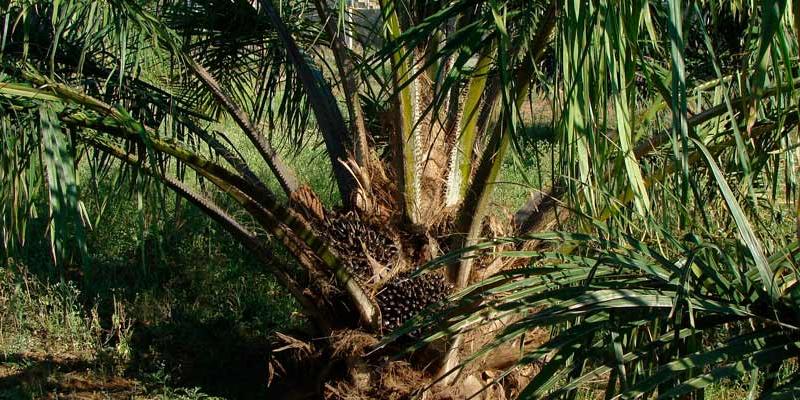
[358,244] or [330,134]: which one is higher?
[330,134]

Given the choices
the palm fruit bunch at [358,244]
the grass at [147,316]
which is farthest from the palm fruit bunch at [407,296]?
the grass at [147,316]

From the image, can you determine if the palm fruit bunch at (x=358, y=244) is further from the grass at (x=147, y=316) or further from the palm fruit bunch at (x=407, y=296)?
the grass at (x=147, y=316)

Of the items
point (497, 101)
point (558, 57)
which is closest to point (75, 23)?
point (497, 101)

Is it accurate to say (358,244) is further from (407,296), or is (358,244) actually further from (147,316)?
(147,316)

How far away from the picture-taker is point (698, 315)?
8.11 feet

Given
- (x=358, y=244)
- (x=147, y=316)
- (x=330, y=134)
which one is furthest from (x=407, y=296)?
(x=147, y=316)

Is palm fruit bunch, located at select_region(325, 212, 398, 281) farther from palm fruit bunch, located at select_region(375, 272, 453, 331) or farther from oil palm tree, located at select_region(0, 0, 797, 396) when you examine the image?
palm fruit bunch, located at select_region(375, 272, 453, 331)

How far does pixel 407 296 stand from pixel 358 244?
357 millimetres

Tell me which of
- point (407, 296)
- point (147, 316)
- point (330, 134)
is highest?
point (330, 134)

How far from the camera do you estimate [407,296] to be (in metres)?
4.66

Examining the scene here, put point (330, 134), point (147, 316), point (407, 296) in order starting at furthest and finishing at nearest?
point (147, 316)
point (330, 134)
point (407, 296)

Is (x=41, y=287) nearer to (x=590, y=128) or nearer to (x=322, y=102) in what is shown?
(x=322, y=102)

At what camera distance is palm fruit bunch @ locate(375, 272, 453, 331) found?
462cm

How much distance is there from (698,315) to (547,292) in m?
0.39
